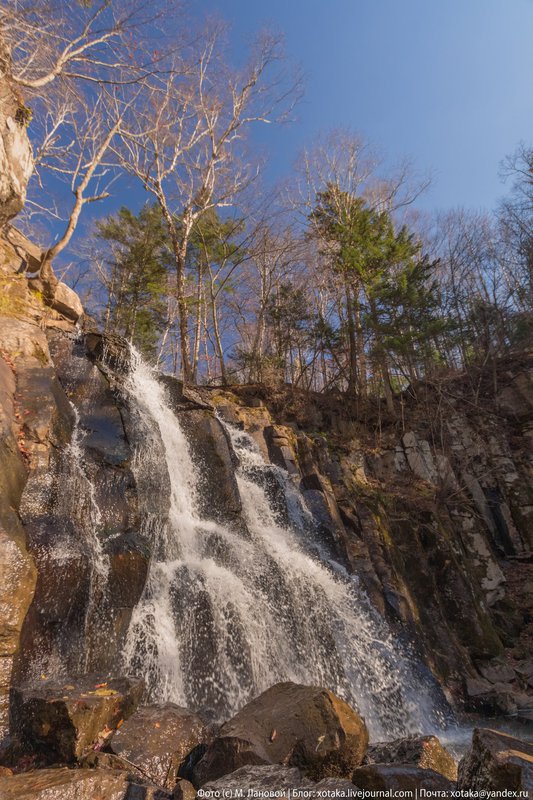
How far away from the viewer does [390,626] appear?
8047 mm

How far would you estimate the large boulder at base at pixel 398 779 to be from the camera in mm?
2318

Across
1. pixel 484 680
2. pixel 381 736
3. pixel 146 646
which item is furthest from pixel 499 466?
pixel 146 646

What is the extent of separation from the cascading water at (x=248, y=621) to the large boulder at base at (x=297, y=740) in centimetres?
202

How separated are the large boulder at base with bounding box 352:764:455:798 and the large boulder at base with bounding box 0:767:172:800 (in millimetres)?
1264

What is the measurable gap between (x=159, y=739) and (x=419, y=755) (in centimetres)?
205

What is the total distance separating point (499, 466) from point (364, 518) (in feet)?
22.0

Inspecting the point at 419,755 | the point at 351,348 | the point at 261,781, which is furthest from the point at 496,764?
the point at 351,348

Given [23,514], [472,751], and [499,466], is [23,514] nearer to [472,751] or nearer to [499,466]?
[472,751]

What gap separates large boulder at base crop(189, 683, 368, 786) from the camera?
9.95 feet

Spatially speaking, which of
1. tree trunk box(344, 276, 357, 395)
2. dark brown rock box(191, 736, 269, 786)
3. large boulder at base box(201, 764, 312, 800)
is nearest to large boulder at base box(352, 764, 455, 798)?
large boulder at base box(201, 764, 312, 800)

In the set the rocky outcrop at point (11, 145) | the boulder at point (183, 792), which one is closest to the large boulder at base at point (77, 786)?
the boulder at point (183, 792)

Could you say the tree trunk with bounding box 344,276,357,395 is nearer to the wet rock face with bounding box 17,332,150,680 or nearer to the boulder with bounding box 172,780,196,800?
the wet rock face with bounding box 17,332,150,680

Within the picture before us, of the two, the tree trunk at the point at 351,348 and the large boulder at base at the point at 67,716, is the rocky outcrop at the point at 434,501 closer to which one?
the tree trunk at the point at 351,348

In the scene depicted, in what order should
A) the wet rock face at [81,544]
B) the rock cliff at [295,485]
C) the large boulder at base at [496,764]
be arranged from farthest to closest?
1. the rock cliff at [295,485]
2. the wet rock face at [81,544]
3. the large boulder at base at [496,764]
